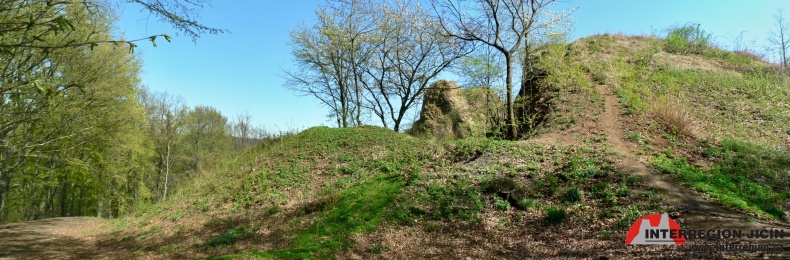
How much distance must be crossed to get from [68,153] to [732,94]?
80.3ft

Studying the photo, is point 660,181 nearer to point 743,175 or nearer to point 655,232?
point 655,232

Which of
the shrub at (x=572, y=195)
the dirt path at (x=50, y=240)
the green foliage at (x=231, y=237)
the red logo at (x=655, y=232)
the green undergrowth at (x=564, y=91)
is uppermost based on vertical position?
the green undergrowth at (x=564, y=91)

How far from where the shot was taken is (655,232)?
5090mm

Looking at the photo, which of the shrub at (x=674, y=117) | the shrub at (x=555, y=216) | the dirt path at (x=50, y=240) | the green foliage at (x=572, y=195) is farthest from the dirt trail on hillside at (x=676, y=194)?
the dirt path at (x=50, y=240)

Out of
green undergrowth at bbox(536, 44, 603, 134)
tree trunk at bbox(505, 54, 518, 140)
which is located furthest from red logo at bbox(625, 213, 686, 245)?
tree trunk at bbox(505, 54, 518, 140)

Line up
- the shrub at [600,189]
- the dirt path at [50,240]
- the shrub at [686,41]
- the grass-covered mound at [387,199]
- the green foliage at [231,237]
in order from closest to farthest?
1. the grass-covered mound at [387,199]
2. the shrub at [600,189]
3. the green foliage at [231,237]
4. the dirt path at [50,240]
5. the shrub at [686,41]

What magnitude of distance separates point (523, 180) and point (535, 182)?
0.25 meters

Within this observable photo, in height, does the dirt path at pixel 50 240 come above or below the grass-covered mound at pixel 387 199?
below

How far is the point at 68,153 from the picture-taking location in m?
15.2

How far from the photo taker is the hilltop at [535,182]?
5.72m

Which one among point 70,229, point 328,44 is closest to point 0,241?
point 70,229

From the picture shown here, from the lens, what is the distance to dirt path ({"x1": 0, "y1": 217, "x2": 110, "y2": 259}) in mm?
8641

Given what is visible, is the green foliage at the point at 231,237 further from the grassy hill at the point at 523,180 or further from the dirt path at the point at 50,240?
the dirt path at the point at 50,240

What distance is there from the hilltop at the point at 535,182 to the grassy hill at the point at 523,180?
0.04 metres
